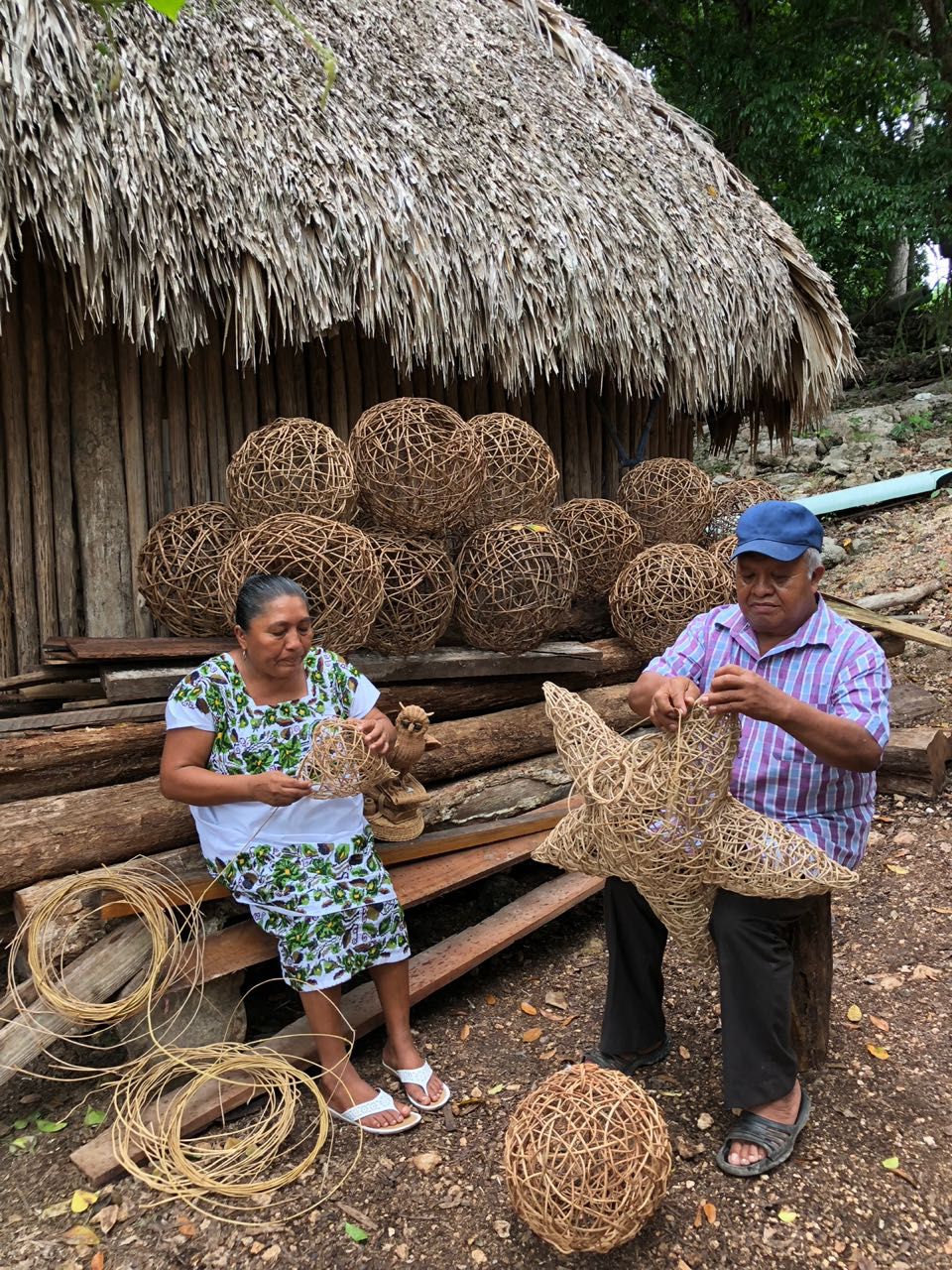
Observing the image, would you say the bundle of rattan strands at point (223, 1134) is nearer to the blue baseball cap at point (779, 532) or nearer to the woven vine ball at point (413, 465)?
the blue baseball cap at point (779, 532)

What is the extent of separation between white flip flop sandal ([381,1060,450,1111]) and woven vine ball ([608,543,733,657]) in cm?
261

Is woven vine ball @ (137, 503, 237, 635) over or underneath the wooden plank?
over

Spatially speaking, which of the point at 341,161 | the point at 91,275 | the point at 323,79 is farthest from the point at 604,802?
the point at 323,79

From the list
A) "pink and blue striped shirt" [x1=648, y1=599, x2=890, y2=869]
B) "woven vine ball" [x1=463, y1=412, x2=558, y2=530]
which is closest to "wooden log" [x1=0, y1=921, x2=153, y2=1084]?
"pink and blue striped shirt" [x1=648, y1=599, x2=890, y2=869]

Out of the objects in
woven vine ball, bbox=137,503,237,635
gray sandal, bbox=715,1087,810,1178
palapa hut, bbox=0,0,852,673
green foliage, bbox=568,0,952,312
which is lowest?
gray sandal, bbox=715,1087,810,1178

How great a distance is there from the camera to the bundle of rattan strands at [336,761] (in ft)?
8.29

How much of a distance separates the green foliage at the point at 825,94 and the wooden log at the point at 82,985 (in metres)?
11.7

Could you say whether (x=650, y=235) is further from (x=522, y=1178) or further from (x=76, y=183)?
(x=522, y=1178)

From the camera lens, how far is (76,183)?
11.1 feet

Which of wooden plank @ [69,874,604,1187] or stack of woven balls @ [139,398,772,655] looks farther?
stack of woven balls @ [139,398,772,655]

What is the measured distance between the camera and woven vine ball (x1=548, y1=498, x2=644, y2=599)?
16.1ft

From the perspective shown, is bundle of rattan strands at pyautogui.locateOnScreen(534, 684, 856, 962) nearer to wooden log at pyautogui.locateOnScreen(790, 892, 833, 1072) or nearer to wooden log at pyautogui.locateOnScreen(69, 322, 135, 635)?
wooden log at pyautogui.locateOnScreen(790, 892, 833, 1072)

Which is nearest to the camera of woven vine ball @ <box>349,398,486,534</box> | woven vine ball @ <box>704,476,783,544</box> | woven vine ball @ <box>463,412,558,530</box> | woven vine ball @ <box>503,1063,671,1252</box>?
woven vine ball @ <box>503,1063,671,1252</box>

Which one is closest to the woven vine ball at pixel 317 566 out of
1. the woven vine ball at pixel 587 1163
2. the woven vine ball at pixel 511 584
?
the woven vine ball at pixel 511 584
